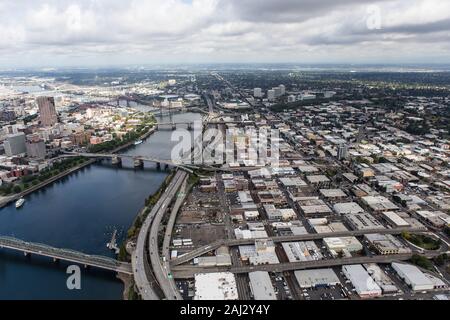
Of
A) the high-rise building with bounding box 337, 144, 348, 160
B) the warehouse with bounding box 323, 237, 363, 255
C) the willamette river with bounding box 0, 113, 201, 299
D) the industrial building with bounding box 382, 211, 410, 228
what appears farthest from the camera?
the high-rise building with bounding box 337, 144, 348, 160

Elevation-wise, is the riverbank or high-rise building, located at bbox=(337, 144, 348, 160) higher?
high-rise building, located at bbox=(337, 144, 348, 160)

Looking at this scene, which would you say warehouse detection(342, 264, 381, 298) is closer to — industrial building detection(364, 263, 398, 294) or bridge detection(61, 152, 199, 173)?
industrial building detection(364, 263, 398, 294)

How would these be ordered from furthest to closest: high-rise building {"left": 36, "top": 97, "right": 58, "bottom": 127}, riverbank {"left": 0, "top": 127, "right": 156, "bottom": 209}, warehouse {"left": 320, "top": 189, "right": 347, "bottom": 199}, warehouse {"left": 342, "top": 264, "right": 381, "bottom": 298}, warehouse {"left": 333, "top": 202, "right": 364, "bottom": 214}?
high-rise building {"left": 36, "top": 97, "right": 58, "bottom": 127}, riverbank {"left": 0, "top": 127, "right": 156, "bottom": 209}, warehouse {"left": 320, "top": 189, "right": 347, "bottom": 199}, warehouse {"left": 333, "top": 202, "right": 364, "bottom": 214}, warehouse {"left": 342, "top": 264, "right": 381, "bottom": 298}

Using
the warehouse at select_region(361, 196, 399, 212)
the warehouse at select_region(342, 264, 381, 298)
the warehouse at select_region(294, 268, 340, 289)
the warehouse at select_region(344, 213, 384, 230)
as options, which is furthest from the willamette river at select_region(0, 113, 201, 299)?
the warehouse at select_region(361, 196, 399, 212)

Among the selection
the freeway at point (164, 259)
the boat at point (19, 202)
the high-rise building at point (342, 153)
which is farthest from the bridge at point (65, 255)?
the high-rise building at point (342, 153)

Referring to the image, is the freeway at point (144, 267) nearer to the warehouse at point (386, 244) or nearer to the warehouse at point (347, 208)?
the warehouse at point (386, 244)

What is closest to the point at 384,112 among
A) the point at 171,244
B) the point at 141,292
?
the point at 171,244
